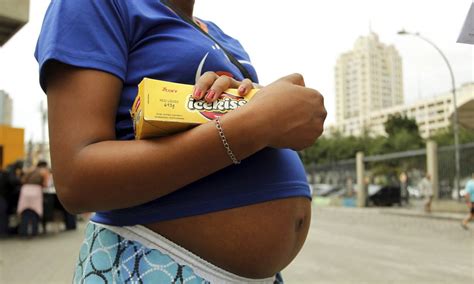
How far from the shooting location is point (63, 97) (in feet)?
2.90

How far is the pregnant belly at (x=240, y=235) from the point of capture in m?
0.95

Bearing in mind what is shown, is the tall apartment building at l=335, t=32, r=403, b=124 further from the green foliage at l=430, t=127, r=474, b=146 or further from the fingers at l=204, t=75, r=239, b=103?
the fingers at l=204, t=75, r=239, b=103

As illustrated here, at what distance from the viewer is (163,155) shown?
0.84m

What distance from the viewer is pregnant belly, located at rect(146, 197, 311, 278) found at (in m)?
0.95

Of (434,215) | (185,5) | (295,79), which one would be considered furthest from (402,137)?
(295,79)

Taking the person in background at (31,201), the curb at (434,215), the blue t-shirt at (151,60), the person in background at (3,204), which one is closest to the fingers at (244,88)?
the blue t-shirt at (151,60)

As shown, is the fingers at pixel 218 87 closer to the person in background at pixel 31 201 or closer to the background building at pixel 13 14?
the background building at pixel 13 14

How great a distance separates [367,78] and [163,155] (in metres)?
106

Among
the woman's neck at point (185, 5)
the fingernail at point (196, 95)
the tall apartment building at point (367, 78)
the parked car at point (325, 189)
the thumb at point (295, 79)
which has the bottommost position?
the parked car at point (325, 189)

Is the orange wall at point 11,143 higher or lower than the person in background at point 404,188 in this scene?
higher

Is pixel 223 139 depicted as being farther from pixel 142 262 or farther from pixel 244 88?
pixel 142 262

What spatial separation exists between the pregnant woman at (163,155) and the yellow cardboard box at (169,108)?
0.7 inches

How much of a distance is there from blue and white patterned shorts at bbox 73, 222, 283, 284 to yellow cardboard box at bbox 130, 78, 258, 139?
0.78 feet

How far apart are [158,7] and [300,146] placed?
1.55 ft
